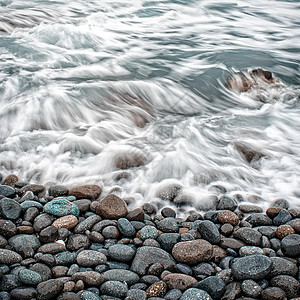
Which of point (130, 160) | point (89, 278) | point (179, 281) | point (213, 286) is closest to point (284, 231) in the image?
point (213, 286)

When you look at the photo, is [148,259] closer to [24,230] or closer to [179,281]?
[179,281]

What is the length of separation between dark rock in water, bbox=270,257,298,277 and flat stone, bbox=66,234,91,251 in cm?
133

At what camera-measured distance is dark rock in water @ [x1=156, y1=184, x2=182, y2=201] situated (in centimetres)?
329

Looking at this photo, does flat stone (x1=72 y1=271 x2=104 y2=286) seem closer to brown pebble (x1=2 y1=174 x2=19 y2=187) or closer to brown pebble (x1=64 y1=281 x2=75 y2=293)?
brown pebble (x1=64 y1=281 x2=75 y2=293)

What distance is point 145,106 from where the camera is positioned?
205 inches

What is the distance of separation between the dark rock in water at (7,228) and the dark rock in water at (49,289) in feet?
2.04

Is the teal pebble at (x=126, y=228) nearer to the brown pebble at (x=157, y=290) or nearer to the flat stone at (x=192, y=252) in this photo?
the flat stone at (x=192, y=252)

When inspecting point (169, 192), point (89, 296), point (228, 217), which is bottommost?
point (169, 192)

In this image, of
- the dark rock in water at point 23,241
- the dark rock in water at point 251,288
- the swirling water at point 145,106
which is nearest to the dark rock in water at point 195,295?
the dark rock in water at point 251,288

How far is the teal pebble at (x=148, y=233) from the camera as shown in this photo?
8.49 feet

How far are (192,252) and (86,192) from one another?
126 centimetres

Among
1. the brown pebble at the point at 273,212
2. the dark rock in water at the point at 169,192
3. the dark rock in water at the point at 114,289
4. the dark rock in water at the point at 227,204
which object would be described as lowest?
the dark rock in water at the point at 169,192

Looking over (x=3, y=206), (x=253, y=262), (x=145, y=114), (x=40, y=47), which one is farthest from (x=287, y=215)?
(x=40, y=47)

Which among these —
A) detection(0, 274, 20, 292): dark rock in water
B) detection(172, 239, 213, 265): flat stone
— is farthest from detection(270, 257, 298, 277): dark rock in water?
detection(0, 274, 20, 292): dark rock in water
